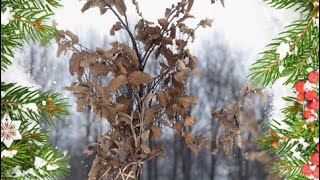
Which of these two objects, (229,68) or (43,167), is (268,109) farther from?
(43,167)

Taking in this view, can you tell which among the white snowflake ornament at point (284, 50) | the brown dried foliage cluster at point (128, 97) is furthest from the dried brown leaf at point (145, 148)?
the white snowflake ornament at point (284, 50)

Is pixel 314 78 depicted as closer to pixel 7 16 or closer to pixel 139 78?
pixel 7 16

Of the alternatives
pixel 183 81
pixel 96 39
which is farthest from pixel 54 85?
pixel 183 81

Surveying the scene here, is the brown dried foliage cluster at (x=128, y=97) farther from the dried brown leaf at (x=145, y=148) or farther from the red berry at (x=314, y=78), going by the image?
the red berry at (x=314, y=78)

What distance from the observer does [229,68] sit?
1677mm

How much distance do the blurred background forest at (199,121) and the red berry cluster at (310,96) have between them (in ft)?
3.90

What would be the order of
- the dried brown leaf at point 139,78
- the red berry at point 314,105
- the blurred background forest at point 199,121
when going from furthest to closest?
the blurred background forest at point 199,121
the dried brown leaf at point 139,78
the red berry at point 314,105

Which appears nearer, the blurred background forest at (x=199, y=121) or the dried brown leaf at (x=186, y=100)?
the dried brown leaf at (x=186, y=100)

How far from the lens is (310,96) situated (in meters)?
0.42

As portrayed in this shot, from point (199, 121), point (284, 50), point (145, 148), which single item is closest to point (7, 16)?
point (284, 50)

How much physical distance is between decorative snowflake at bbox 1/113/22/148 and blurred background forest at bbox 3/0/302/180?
1.18 m

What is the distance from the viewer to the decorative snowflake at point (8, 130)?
0.44 metres

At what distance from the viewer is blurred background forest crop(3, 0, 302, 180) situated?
164 centimetres

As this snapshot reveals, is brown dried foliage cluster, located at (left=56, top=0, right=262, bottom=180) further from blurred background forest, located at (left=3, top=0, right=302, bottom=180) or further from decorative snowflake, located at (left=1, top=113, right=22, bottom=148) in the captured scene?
blurred background forest, located at (left=3, top=0, right=302, bottom=180)
